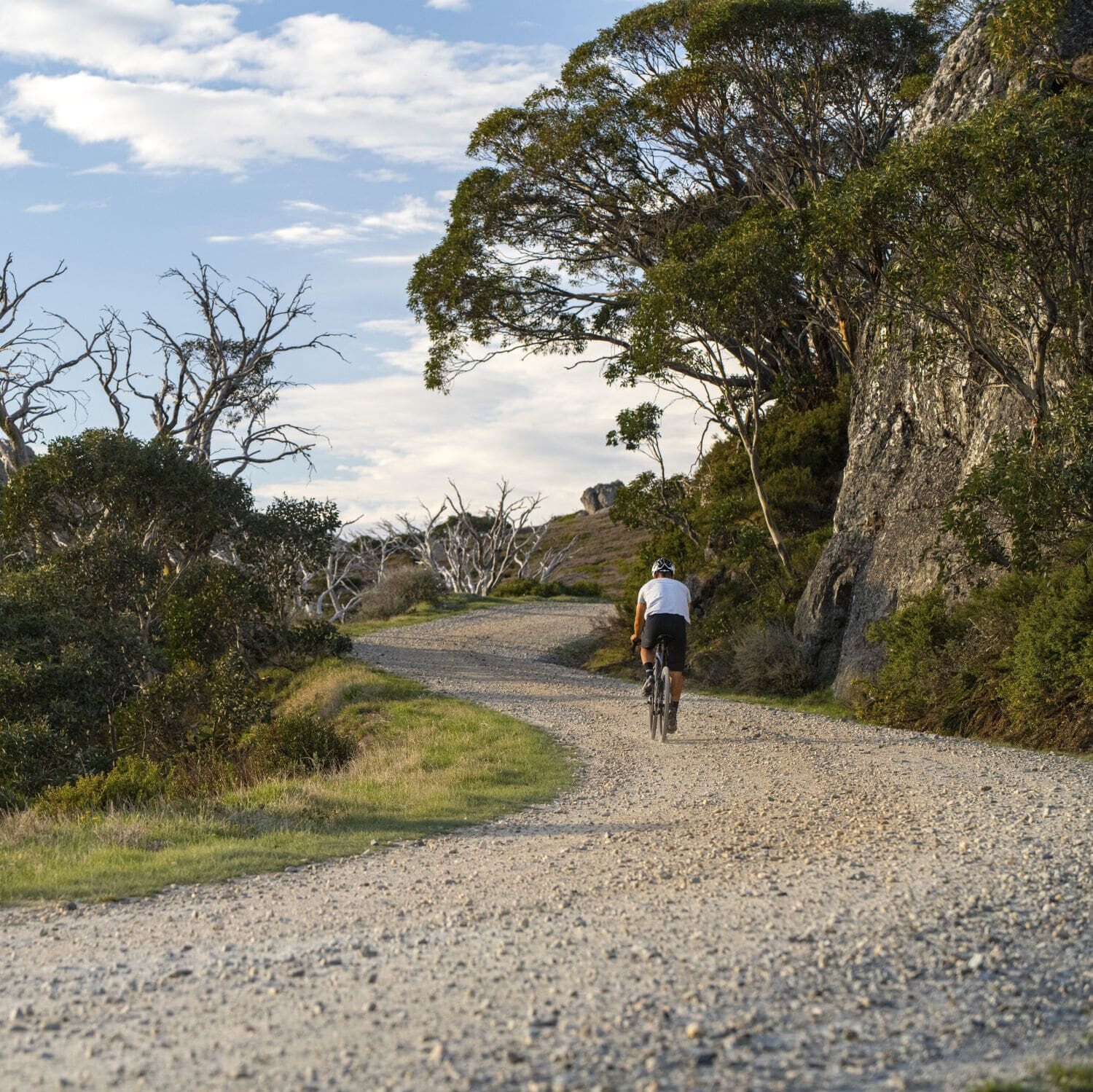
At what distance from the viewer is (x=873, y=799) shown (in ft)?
31.9

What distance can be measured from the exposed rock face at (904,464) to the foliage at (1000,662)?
4.64 ft

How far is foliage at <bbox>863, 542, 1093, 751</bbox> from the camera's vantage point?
42.8ft

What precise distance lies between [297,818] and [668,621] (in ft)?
17.8

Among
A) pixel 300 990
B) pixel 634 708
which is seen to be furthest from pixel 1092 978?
pixel 634 708

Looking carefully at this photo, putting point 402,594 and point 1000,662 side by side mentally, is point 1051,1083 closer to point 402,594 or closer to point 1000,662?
point 1000,662

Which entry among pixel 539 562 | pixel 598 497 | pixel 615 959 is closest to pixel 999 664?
pixel 615 959

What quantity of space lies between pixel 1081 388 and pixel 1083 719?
415 cm

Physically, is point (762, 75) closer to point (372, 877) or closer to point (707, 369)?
point (707, 369)

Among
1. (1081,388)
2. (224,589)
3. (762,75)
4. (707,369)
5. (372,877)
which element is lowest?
(372,877)

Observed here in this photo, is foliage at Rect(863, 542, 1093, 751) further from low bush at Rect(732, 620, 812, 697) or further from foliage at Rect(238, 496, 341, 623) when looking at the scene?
foliage at Rect(238, 496, 341, 623)

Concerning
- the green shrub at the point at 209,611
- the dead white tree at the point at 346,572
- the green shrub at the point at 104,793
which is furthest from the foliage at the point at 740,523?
the dead white tree at the point at 346,572

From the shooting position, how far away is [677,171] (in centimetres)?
2744

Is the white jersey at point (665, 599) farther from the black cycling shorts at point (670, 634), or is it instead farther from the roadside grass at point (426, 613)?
the roadside grass at point (426, 613)

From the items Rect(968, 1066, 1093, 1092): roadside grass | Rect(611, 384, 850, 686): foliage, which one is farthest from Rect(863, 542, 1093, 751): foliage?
Rect(968, 1066, 1093, 1092): roadside grass
